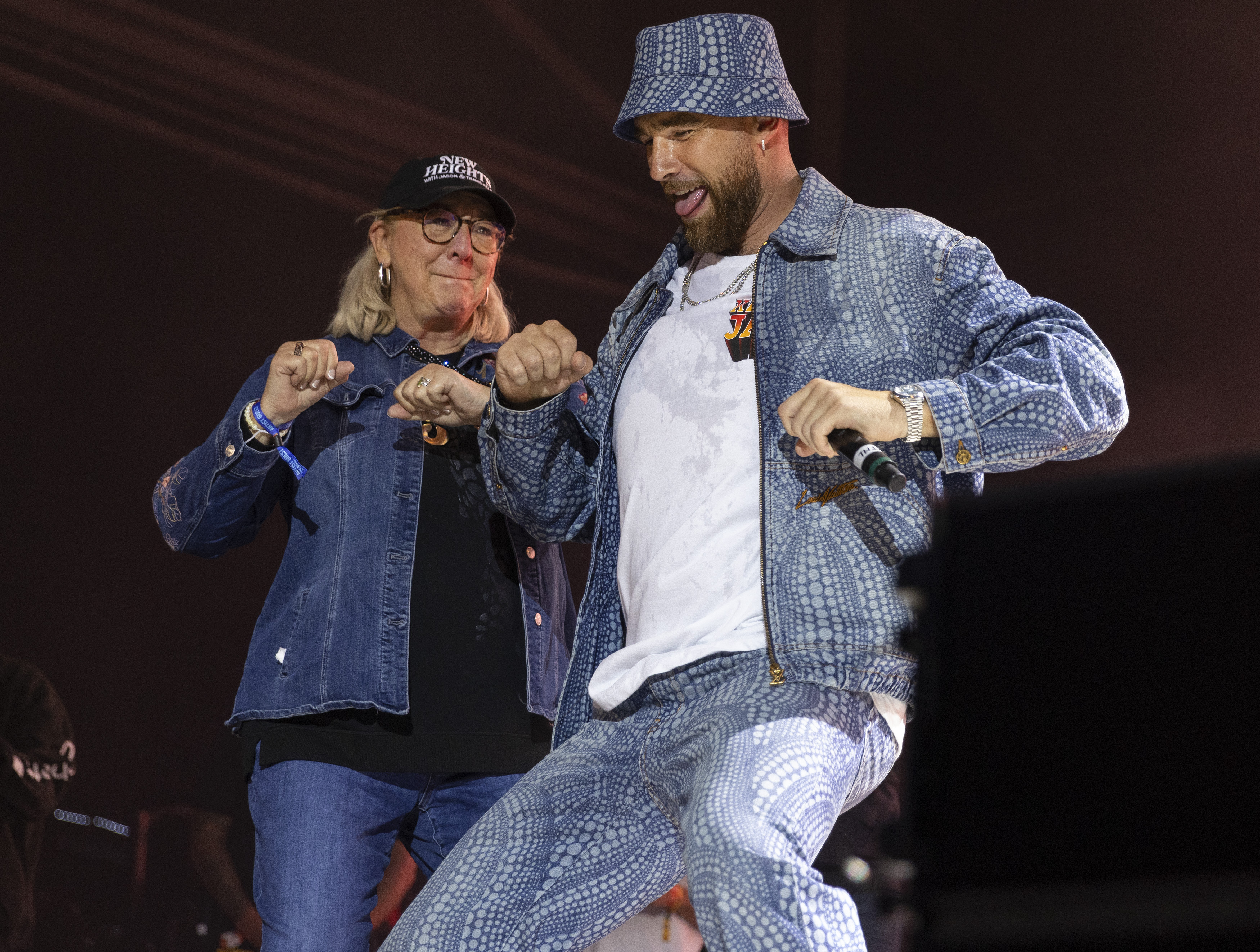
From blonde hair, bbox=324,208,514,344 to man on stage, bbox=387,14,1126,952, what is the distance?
1.80 feet

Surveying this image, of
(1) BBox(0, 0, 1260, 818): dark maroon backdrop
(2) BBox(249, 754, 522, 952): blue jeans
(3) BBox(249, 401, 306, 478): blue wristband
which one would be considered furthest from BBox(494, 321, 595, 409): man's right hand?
(1) BBox(0, 0, 1260, 818): dark maroon backdrop

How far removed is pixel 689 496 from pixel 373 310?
1.02m

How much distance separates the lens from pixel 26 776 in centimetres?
359

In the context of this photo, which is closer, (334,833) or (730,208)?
(730,208)

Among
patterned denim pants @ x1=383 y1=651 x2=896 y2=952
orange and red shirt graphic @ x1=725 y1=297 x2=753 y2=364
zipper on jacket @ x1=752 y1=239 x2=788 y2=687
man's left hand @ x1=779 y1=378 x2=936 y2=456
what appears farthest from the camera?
orange and red shirt graphic @ x1=725 y1=297 x2=753 y2=364

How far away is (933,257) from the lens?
181 cm

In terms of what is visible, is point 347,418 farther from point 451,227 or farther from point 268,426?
point 451,227

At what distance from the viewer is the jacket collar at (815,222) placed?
190 cm

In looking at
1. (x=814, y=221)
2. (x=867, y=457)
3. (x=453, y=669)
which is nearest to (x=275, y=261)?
(x=453, y=669)

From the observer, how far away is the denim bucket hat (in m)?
1.97

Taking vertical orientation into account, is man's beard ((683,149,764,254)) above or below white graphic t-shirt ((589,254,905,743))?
above

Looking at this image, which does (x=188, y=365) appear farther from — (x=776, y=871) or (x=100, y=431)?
(x=776, y=871)

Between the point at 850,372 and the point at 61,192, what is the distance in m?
2.84

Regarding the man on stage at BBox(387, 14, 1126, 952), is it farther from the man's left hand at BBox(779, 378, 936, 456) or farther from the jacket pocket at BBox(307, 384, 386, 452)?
the jacket pocket at BBox(307, 384, 386, 452)
